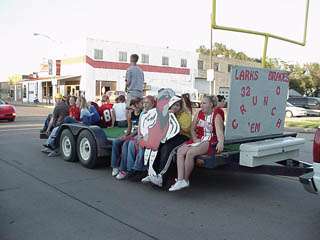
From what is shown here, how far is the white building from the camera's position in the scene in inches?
1674

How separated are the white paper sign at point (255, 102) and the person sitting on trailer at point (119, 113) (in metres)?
3.81

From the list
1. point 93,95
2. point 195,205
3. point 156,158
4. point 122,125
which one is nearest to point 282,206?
point 195,205

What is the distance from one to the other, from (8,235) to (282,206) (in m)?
3.53

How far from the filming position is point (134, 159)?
255 inches

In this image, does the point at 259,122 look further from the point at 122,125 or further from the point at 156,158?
the point at 122,125

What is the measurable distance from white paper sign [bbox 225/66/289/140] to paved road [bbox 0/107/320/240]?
986 mm

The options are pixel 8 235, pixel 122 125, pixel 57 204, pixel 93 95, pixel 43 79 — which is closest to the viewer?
pixel 8 235

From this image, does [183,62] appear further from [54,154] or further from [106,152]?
[106,152]

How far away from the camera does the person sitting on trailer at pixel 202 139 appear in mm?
5637

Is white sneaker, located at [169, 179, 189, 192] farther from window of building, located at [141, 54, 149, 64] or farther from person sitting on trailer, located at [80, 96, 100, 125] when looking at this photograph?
window of building, located at [141, 54, 149, 64]

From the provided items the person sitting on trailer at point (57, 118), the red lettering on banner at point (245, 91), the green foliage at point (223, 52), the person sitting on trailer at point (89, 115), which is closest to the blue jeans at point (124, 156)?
the red lettering on banner at point (245, 91)

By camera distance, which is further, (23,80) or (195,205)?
(23,80)

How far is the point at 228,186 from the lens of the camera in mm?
6500

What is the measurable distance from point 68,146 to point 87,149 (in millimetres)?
909
